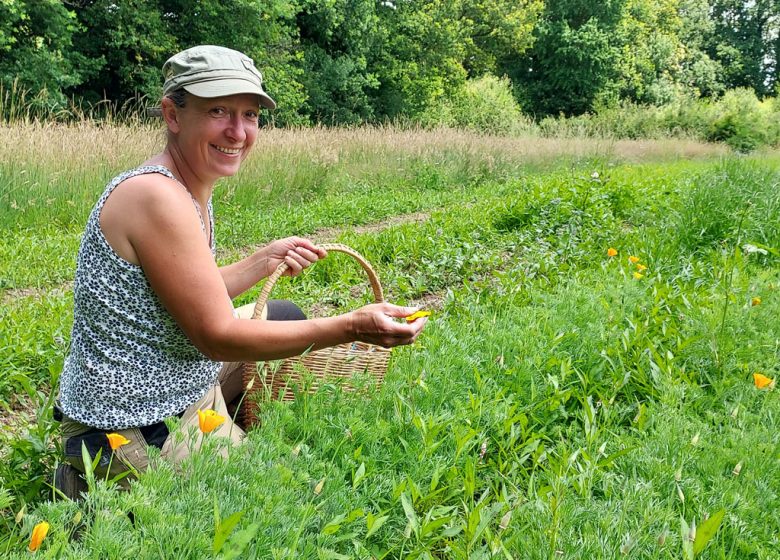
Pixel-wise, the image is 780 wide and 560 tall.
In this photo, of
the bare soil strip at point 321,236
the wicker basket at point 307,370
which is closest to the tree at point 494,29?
the bare soil strip at point 321,236

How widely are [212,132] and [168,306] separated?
57 cm

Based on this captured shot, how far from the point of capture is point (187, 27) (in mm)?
16797

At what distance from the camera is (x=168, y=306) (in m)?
1.83

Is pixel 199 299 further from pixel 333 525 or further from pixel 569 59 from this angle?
pixel 569 59

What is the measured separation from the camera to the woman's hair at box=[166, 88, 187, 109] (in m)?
1.93

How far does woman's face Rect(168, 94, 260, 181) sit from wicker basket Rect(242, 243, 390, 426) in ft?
1.46

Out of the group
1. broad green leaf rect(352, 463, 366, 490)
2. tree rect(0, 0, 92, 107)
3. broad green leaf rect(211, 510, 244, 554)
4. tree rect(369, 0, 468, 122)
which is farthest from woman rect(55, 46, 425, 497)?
tree rect(369, 0, 468, 122)

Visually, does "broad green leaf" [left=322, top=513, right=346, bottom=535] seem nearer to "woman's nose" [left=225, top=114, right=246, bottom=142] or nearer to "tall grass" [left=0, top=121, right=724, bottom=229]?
"woman's nose" [left=225, top=114, right=246, bottom=142]

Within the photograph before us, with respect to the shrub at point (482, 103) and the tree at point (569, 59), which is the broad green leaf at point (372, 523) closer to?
the shrub at point (482, 103)

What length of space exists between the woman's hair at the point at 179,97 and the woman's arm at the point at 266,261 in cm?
71

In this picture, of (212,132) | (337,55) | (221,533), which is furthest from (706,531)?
(337,55)

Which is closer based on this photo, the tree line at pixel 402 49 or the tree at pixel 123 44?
the tree line at pixel 402 49

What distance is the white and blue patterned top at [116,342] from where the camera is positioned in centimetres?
188

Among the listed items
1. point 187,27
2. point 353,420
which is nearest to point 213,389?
point 353,420
